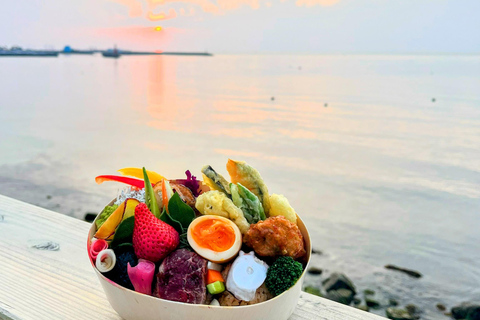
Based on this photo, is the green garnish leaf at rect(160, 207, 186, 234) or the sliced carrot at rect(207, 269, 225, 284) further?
the green garnish leaf at rect(160, 207, 186, 234)

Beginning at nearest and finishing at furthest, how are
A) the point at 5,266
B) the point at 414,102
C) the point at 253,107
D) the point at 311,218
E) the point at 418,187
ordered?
the point at 5,266
the point at 311,218
the point at 418,187
the point at 253,107
the point at 414,102

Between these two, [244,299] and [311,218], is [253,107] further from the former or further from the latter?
[244,299]

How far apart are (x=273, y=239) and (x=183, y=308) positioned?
0.32 meters

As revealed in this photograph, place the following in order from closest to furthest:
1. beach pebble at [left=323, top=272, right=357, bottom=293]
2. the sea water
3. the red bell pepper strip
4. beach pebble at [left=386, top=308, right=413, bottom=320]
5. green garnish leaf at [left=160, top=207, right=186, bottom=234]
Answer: green garnish leaf at [left=160, top=207, right=186, bottom=234]
the red bell pepper strip
beach pebble at [left=386, top=308, right=413, bottom=320]
beach pebble at [left=323, top=272, right=357, bottom=293]
the sea water

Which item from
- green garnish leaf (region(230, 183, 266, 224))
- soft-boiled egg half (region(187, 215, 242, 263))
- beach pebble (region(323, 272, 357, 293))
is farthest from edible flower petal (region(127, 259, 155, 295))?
beach pebble (region(323, 272, 357, 293))

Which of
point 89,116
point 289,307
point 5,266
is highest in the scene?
point 289,307

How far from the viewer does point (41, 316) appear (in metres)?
1.38

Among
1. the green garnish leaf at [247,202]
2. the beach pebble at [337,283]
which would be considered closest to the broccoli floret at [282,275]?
the green garnish leaf at [247,202]

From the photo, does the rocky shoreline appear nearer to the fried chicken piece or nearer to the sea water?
the sea water

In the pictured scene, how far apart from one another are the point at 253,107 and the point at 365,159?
8.08 m

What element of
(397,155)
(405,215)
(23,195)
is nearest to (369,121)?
(397,155)

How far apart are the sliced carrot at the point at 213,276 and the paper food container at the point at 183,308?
92mm

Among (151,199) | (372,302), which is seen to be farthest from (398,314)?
(151,199)

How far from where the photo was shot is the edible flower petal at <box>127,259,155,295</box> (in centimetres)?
110
